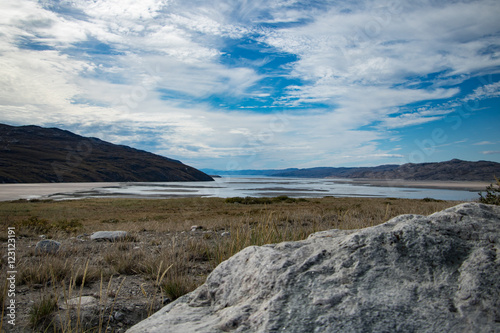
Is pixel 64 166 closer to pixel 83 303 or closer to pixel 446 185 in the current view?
pixel 446 185

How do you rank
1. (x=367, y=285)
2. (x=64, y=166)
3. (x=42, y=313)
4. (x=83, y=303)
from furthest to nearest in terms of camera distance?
(x=64, y=166) → (x=83, y=303) → (x=42, y=313) → (x=367, y=285)

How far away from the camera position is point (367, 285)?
2.04 metres

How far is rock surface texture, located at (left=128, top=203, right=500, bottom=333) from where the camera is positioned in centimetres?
179

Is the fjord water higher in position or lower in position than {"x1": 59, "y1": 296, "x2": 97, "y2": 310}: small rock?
lower

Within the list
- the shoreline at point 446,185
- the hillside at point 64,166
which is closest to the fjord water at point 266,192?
the shoreline at point 446,185

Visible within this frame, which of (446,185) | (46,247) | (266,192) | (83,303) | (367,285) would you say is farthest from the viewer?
(446,185)

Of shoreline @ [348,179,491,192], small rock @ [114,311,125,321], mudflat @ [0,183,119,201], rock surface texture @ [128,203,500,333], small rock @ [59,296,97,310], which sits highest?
rock surface texture @ [128,203,500,333]

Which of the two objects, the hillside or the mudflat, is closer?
the mudflat

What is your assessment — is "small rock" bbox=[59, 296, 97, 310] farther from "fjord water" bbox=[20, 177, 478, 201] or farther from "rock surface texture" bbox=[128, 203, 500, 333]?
"fjord water" bbox=[20, 177, 478, 201]

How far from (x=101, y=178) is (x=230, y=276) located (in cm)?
15006

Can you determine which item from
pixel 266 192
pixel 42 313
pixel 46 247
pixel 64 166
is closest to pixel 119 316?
pixel 42 313

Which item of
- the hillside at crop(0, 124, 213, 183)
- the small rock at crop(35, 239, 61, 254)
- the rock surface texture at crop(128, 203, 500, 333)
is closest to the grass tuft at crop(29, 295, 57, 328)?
the rock surface texture at crop(128, 203, 500, 333)

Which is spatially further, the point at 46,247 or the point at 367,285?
the point at 46,247

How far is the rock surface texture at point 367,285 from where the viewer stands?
70.5 inches
